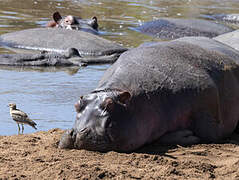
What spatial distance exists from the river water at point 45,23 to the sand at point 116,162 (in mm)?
870

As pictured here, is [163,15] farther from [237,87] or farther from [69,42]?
[237,87]

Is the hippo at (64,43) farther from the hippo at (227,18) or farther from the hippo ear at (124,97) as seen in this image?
the hippo at (227,18)

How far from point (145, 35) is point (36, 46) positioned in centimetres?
277

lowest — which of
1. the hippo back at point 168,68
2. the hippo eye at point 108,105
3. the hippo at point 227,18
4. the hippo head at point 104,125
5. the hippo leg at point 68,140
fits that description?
the hippo at point 227,18

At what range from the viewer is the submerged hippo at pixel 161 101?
4340 millimetres

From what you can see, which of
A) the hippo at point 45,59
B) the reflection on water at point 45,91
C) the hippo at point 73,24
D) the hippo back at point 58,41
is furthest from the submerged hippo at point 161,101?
the hippo at point 73,24

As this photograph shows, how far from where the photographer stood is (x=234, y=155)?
452 centimetres

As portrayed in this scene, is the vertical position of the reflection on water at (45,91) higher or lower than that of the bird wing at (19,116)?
lower

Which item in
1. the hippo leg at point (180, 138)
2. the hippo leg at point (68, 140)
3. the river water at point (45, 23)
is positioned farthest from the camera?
the river water at point (45, 23)

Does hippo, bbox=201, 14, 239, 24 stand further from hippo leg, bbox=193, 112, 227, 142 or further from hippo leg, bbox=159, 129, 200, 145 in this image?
hippo leg, bbox=159, 129, 200, 145

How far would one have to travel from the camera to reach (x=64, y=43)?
9789 mm

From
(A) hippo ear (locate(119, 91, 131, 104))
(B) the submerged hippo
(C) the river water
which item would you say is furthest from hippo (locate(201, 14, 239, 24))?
(A) hippo ear (locate(119, 91, 131, 104))

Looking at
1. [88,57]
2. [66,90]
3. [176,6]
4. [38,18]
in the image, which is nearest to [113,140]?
[66,90]

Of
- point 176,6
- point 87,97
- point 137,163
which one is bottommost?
point 176,6
